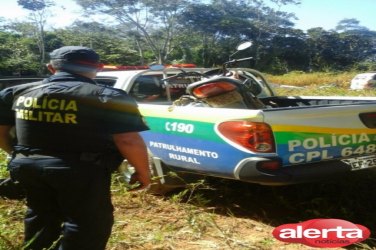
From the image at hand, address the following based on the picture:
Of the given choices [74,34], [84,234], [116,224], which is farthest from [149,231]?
[74,34]

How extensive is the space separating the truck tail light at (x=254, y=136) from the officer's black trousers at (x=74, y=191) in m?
1.15

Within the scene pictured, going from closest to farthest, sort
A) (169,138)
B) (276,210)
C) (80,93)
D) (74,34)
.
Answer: (80,93), (169,138), (276,210), (74,34)

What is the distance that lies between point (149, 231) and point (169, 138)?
0.74 m

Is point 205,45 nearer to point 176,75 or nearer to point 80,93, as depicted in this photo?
point 176,75

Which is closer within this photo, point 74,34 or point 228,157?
point 228,157

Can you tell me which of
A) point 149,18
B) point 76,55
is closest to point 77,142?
point 76,55

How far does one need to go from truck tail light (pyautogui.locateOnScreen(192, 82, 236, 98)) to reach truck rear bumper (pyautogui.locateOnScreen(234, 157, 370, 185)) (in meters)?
0.84

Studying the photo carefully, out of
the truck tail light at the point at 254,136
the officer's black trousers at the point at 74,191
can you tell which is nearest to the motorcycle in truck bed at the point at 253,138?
the truck tail light at the point at 254,136

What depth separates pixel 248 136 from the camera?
9.03 ft

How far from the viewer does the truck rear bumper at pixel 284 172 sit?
2744mm

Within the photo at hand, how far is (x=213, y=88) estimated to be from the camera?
11.2 feet

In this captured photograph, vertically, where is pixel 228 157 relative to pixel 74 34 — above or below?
below

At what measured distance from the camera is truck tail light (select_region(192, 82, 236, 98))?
339 centimetres

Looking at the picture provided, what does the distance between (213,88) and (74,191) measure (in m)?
1.86
